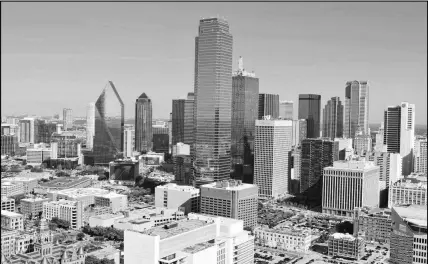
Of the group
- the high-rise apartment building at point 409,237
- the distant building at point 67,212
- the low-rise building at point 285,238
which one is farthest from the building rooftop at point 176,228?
the distant building at point 67,212

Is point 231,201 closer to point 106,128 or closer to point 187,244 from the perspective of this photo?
point 187,244

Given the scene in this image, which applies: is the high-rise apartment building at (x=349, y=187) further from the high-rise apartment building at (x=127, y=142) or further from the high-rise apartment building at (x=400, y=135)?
the high-rise apartment building at (x=127, y=142)

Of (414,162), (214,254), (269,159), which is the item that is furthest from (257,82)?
(214,254)

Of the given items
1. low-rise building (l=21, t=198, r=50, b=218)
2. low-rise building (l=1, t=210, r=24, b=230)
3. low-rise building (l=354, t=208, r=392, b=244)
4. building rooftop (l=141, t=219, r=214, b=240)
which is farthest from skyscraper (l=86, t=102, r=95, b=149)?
building rooftop (l=141, t=219, r=214, b=240)

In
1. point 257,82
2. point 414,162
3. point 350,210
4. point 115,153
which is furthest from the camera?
point 115,153

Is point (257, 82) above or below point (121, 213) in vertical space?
above

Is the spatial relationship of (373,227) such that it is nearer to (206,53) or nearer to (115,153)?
(206,53)
